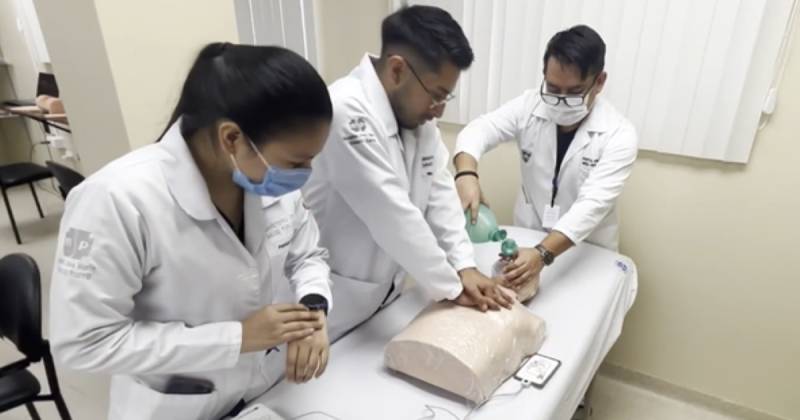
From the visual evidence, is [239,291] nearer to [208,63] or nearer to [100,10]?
[208,63]

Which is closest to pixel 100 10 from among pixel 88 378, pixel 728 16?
pixel 88 378

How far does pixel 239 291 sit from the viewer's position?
0.85 m

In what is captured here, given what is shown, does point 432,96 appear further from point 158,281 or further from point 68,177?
point 68,177

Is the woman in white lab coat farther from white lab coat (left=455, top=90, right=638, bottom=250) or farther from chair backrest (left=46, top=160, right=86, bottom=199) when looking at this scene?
chair backrest (left=46, top=160, right=86, bottom=199)

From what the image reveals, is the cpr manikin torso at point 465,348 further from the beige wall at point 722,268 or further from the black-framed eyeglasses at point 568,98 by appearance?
the beige wall at point 722,268

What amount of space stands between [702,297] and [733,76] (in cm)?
85

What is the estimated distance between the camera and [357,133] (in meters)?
1.07

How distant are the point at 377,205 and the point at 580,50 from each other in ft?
2.66

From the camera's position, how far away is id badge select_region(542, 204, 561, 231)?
176 cm

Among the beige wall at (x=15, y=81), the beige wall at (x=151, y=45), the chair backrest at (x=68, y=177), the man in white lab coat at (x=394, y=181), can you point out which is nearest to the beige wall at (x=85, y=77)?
the beige wall at (x=151, y=45)

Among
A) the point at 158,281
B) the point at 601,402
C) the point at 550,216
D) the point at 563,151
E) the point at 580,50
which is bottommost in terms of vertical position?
the point at 601,402

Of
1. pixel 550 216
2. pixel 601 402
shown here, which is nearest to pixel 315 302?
pixel 550 216

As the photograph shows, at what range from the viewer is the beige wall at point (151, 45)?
1371 millimetres

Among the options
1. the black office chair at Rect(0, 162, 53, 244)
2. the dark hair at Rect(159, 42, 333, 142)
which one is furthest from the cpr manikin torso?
the black office chair at Rect(0, 162, 53, 244)
